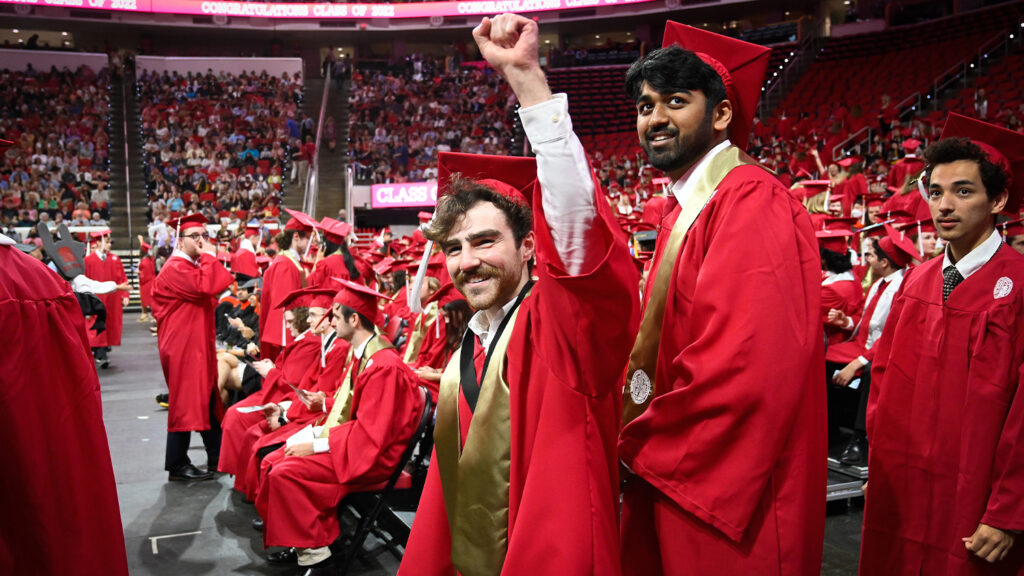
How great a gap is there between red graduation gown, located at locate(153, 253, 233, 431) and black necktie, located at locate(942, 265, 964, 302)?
194 inches

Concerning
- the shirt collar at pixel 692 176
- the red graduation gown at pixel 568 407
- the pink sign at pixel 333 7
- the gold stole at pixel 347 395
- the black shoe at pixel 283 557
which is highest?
the pink sign at pixel 333 7

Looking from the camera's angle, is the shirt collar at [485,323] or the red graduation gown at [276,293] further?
the red graduation gown at [276,293]

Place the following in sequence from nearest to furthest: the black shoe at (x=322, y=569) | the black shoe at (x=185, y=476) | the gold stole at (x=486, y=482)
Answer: the gold stole at (x=486, y=482)
the black shoe at (x=322, y=569)
the black shoe at (x=185, y=476)

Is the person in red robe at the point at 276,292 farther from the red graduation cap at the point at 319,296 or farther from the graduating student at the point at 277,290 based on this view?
the red graduation cap at the point at 319,296

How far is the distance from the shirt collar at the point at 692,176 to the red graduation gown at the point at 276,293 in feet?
18.5

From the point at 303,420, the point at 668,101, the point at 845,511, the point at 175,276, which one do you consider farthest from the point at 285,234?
the point at 668,101

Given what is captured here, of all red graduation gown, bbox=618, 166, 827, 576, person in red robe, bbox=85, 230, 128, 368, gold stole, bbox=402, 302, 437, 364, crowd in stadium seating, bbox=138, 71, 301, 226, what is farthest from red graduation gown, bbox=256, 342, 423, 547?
crowd in stadium seating, bbox=138, 71, 301, 226

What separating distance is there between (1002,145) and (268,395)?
15.1 feet

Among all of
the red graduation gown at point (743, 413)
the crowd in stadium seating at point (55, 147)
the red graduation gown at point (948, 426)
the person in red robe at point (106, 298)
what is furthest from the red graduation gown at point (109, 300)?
the red graduation gown at point (743, 413)

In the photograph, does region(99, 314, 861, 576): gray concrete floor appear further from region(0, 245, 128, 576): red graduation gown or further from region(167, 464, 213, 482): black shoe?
region(0, 245, 128, 576): red graduation gown

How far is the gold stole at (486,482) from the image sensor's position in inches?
62.9

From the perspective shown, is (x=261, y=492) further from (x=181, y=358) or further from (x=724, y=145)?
(x=724, y=145)

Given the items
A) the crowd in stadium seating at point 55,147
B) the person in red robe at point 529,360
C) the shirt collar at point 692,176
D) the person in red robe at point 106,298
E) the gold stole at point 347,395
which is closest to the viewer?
the person in red robe at point 529,360

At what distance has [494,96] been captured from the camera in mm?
26375
